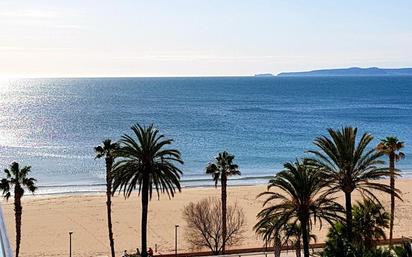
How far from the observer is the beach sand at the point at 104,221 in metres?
44.0

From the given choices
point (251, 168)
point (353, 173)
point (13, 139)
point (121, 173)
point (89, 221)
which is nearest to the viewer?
point (353, 173)

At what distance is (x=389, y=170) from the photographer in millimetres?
25734

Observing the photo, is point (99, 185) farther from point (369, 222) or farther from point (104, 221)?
point (369, 222)

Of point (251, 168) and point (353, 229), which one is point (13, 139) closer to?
point (251, 168)

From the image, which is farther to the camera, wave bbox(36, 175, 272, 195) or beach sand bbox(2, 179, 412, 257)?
wave bbox(36, 175, 272, 195)

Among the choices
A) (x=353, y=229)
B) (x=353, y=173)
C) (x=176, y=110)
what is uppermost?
(x=176, y=110)

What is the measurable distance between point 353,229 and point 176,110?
5873 inches

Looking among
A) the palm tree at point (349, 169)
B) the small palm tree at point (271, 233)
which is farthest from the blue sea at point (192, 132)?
the palm tree at point (349, 169)

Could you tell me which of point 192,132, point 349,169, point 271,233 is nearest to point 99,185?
point 271,233

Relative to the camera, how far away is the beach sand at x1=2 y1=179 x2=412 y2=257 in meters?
44.0

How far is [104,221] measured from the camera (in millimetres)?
52500

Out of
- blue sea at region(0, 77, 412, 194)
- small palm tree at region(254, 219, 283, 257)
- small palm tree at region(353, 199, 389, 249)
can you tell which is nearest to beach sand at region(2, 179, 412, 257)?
blue sea at region(0, 77, 412, 194)

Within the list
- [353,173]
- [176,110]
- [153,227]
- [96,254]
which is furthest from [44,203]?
[176,110]

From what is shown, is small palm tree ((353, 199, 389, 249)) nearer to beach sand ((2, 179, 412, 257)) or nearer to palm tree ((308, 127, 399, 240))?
palm tree ((308, 127, 399, 240))
